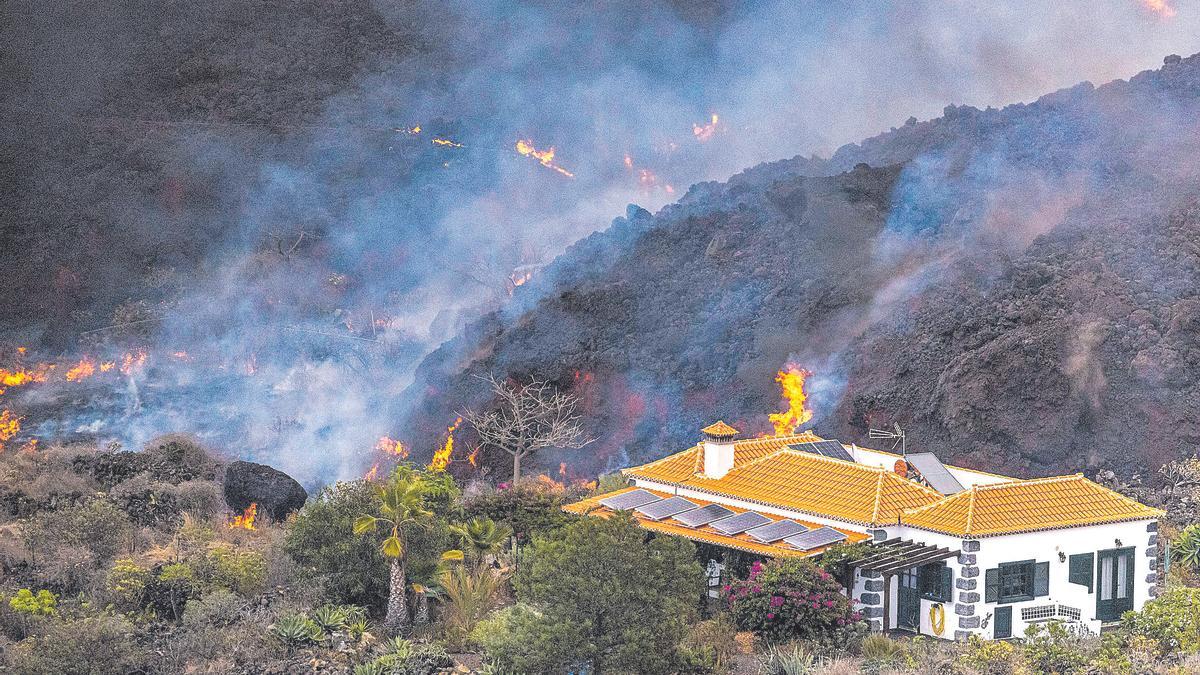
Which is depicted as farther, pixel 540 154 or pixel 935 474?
pixel 540 154

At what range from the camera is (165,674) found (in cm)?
2691

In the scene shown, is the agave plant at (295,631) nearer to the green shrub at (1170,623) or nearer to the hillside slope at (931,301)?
the green shrub at (1170,623)

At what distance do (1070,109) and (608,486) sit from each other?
40165 millimetres

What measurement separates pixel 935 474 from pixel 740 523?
5.40 meters

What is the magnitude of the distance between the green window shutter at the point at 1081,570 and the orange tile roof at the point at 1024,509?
0.90 m

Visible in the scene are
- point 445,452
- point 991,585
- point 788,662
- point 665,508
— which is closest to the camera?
point 788,662

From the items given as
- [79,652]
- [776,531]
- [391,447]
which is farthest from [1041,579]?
[391,447]

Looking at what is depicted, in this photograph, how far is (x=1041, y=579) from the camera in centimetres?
3112

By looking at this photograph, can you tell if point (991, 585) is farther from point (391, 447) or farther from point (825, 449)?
point (391, 447)

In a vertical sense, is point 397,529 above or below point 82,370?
below

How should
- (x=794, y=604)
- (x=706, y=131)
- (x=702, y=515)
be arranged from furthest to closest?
1. (x=706, y=131)
2. (x=702, y=515)
3. (x=794, y=604)

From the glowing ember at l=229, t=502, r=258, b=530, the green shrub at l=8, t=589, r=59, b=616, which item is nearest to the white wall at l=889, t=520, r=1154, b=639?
the glowing ember at l=229, t=502, r=258, b=530

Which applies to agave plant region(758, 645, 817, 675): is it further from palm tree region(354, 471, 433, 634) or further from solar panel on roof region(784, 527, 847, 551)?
palm tree region(354, 471, 433, 634)

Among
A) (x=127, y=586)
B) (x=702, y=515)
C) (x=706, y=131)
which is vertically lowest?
(x=127, y=586)
